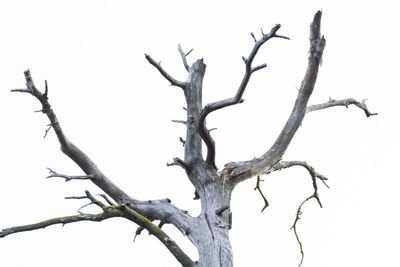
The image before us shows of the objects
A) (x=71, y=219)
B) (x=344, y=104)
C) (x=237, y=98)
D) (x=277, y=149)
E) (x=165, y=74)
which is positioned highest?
(x=344, y=104)

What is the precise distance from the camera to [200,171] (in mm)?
5242

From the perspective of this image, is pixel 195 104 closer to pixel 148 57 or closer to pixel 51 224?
pixel 148 57

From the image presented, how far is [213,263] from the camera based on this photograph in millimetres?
4570

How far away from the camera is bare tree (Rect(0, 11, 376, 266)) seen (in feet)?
15.2

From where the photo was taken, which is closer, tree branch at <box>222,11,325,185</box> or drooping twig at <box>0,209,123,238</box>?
drooping twig at <box>0,209,123,238</box>

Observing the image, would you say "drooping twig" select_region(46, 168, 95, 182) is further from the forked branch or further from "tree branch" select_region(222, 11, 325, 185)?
"tree branch" select_region(222, 11, 325, 185)

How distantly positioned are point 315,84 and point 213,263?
181cm

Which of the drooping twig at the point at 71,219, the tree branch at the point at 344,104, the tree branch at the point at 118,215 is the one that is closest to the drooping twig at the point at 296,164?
the tree branch at the point at 344,104

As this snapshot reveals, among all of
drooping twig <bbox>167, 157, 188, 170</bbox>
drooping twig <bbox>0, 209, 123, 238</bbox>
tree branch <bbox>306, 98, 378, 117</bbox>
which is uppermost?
tree branch <bbox>306, 98, 378, 117</bbox>

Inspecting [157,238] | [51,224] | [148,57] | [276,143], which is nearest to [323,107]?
[276,143]

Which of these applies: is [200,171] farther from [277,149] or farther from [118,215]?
Answer: [118,215]

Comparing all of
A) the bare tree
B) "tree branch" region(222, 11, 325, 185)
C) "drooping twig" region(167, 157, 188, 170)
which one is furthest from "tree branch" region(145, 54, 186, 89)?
"tree branch" region(222, 11, 325, 185)

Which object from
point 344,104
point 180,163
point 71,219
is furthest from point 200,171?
point 344,104

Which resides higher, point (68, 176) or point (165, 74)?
point (165, 74)
